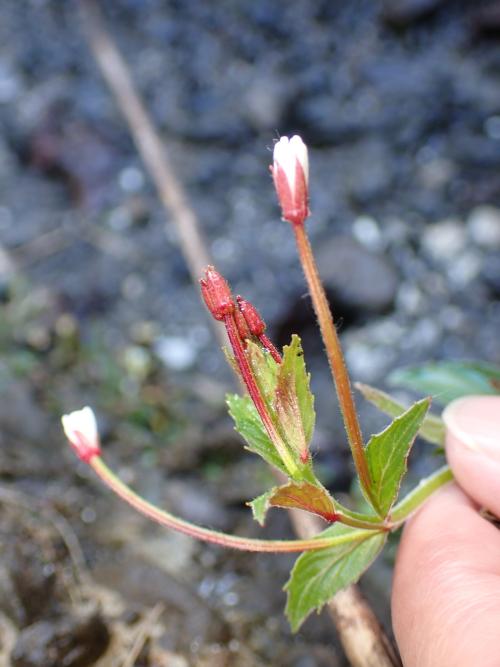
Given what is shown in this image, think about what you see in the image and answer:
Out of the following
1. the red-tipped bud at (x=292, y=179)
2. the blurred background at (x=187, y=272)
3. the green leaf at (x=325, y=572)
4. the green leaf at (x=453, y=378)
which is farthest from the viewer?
the blurred background at (x=187, y=272)

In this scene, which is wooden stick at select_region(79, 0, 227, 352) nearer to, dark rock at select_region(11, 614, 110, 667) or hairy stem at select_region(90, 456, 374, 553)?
dark rock at select_region(11, 614, 110, 667)

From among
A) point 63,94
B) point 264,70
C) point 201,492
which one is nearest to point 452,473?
point 201,492

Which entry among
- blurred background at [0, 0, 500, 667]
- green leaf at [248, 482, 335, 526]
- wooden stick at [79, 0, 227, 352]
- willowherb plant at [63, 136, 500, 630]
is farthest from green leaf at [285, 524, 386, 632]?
wooden stick at [79, 0, 227, 352]

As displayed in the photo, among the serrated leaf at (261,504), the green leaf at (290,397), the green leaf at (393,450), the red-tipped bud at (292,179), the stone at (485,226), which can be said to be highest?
the red-tipped bud at (292,179)

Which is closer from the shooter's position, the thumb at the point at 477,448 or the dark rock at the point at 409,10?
the thumb at the point at 477,448

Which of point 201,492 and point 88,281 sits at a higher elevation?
point 88,281

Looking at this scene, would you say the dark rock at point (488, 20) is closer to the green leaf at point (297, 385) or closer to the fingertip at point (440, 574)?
the fingertip at point (440, 574)

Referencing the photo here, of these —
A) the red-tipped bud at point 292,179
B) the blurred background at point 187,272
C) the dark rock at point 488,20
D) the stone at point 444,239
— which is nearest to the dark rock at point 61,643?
the blurred background at point 187,272

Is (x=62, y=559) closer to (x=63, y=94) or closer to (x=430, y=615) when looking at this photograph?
(x=430, y=615)
